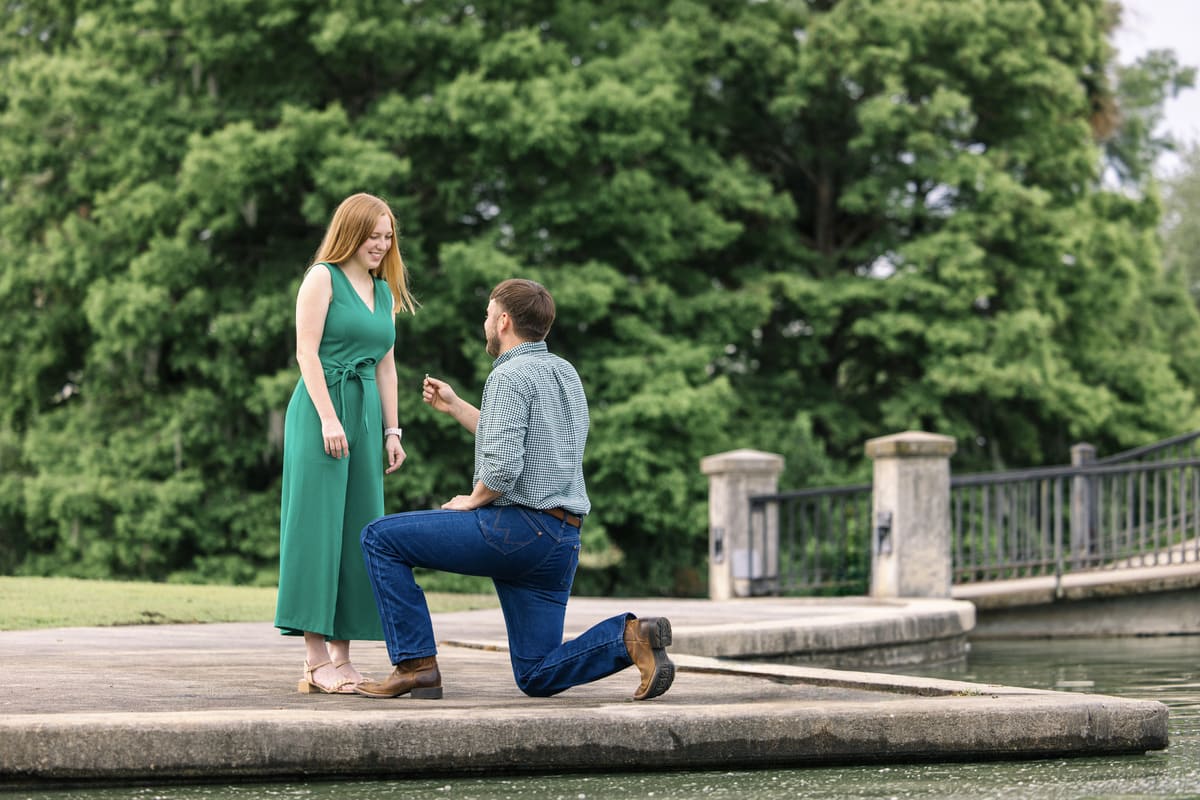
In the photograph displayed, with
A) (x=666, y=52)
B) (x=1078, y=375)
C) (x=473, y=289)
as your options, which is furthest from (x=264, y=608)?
(x=1078, y=375)

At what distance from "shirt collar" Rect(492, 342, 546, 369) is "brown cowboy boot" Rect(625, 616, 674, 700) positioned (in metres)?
0.92

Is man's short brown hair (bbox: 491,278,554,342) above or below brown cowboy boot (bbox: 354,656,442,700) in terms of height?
above

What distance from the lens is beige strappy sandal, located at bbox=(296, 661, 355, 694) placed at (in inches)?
209

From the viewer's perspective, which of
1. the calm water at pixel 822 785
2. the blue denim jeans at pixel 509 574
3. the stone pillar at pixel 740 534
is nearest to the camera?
the calm water at pixel 822 785

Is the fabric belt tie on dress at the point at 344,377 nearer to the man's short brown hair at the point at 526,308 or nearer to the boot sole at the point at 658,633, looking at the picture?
the man's short brown hair at the point at 526,308

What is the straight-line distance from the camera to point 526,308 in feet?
17.1

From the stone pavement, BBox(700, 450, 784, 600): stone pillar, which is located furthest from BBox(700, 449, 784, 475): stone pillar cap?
the stone pavement

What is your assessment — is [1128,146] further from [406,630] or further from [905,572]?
[406,630]

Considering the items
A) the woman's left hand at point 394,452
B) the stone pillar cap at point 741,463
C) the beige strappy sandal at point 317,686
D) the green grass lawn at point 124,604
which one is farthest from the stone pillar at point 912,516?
the beige strappy sandal at point 317,686

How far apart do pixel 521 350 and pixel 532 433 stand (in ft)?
0.94

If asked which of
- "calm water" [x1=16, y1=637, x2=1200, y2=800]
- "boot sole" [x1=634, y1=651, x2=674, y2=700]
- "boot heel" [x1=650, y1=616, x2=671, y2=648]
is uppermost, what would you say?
"boot heel" [x1=650, y1=616, x2=671, y2=648]

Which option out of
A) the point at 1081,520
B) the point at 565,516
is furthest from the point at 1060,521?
the point at 565,516

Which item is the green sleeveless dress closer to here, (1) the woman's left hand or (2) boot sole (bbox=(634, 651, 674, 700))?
(1) the woman's left hand

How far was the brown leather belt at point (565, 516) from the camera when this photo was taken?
202 inches
